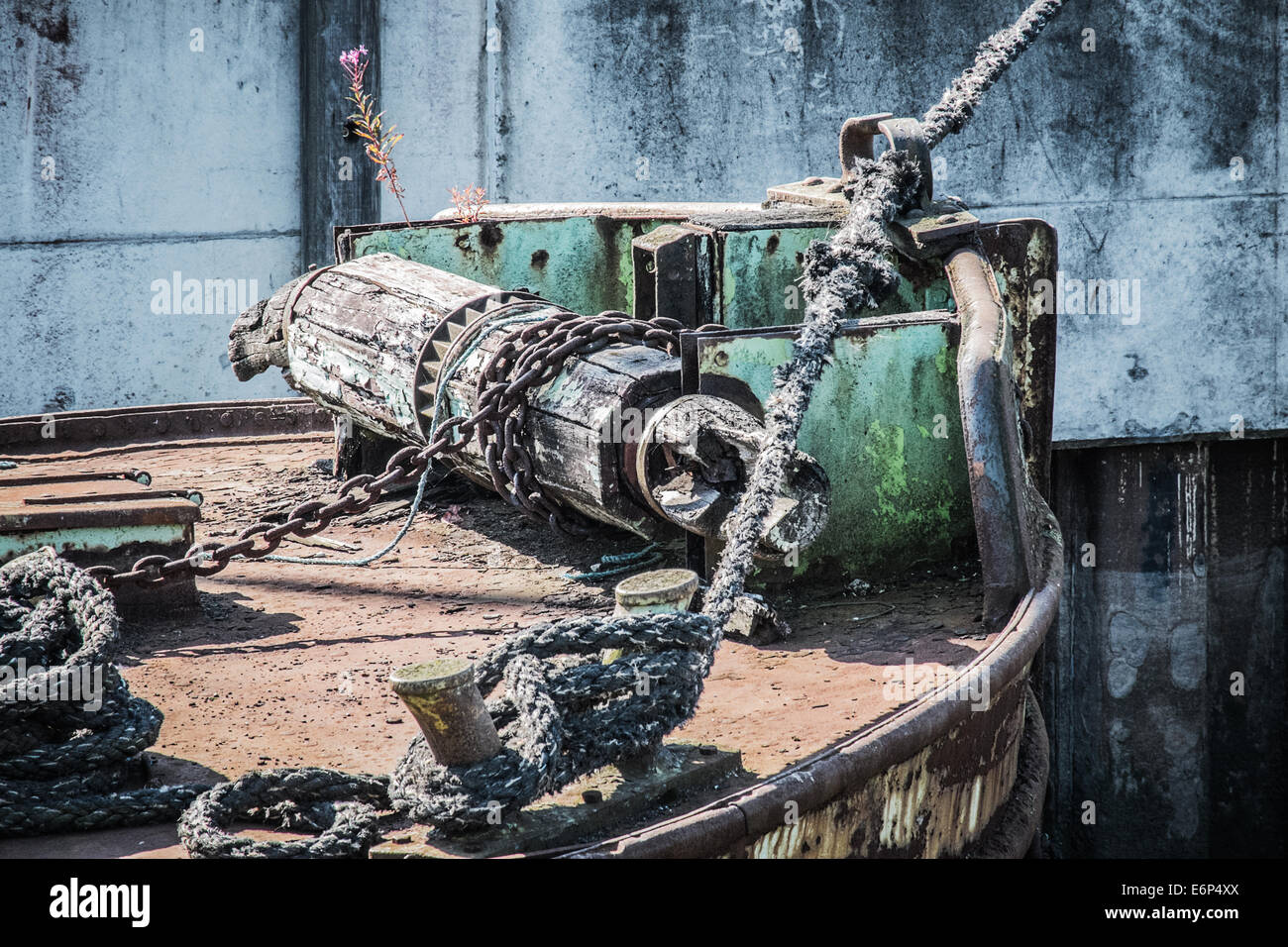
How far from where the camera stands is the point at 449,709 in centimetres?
188

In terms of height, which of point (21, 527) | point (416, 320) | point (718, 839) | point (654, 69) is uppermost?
point (654, 69)

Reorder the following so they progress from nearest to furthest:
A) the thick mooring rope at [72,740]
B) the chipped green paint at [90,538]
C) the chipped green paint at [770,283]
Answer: the thick mooring rope at [72,740], the chipped green paint at [90,538], the chipped green paint at [770,283]

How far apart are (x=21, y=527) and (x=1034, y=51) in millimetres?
5603

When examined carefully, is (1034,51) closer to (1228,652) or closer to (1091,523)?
(1091,523)

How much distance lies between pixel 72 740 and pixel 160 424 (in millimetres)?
3734

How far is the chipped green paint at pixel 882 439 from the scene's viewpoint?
315 cm

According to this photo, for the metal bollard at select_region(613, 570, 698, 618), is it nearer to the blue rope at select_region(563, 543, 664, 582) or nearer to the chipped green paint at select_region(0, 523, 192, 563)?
the blue rope at select_region(563, 543, 664, 582)

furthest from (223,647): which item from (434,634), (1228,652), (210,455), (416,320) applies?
(1228,652)

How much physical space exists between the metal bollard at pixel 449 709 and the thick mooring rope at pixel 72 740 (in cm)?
54

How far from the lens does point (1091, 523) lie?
21.2 ft

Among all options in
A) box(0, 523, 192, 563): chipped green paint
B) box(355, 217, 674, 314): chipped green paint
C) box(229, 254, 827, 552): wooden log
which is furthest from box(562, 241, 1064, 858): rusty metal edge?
box(0, 523, 192, 563): chipped green paint
